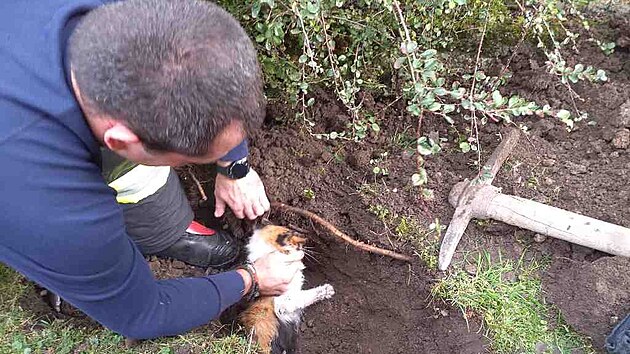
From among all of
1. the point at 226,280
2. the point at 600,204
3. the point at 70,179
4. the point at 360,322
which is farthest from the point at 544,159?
the point at 70,179

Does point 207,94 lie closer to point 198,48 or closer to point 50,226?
point 198,48

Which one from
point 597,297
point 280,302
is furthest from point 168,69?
point 597,297

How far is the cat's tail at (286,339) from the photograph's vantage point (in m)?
3.07

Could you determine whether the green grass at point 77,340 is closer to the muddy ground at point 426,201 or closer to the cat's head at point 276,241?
the muddy ground at point 426,201

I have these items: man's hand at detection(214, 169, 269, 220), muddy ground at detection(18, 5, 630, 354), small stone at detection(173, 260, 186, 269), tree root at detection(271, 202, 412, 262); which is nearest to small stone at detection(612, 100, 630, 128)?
muddy ground at detection(18, 5, 630, 354)

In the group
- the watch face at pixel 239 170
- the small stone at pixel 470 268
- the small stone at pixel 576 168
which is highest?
the watch face at pixel 239 170

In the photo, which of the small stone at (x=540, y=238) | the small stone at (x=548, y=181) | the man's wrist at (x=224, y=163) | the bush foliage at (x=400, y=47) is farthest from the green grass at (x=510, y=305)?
the man's wrist at (x=224, y=163)

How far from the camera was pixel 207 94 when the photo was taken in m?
1.58

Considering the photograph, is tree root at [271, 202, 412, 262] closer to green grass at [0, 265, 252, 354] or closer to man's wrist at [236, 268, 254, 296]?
man's wrist at [236, 268, 254, 296]

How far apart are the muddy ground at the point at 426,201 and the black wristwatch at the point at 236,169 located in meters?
0.34

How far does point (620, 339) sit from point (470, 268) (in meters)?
0.72

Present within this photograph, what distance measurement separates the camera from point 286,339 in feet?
10.4

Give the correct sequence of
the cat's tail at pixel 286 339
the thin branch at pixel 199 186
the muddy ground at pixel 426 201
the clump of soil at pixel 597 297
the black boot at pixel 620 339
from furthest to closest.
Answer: the thin branch at pixel 199 186, the cat's tail at pixel 286 339, the muddy ground at pixel 426 201, the clump of soil at pixel 597 297, the black boot at pixel 620 339

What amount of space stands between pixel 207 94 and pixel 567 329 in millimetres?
2085
